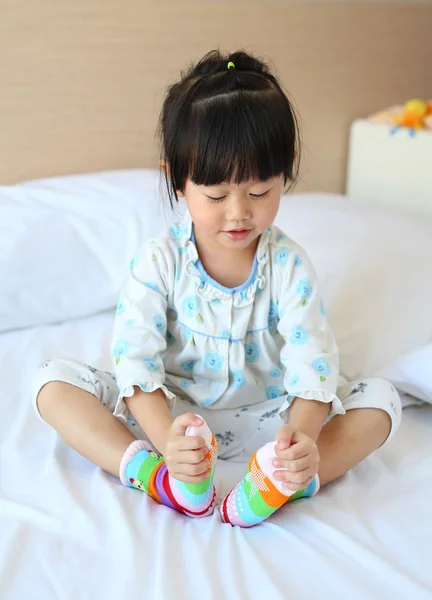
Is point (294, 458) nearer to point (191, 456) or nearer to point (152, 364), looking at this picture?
Answer: point (191, 456)

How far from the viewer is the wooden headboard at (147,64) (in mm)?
1491

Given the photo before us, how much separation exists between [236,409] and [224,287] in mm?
191

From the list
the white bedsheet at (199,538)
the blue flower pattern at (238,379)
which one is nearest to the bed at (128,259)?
the white bedsheet at (199,538)

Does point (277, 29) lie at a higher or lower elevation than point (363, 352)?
higher

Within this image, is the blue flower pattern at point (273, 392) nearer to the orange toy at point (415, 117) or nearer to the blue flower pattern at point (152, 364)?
the blue flower pattern at point (152, 364)

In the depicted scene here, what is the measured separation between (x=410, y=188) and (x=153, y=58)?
0.74m

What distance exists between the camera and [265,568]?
0.75 m

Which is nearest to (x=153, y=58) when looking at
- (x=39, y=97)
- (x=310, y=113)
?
(x=39, y=97)

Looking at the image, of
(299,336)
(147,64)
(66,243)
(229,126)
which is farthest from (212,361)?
(147,64)

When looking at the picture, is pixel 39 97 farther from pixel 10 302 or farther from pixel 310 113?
pixel 310 113

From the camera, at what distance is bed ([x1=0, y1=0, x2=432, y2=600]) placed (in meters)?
0.76

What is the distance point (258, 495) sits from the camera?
2.67ft

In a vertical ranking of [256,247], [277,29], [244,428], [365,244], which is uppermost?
[277,29]

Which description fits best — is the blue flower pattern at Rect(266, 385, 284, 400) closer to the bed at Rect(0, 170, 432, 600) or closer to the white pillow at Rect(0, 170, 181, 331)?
the bed at Rect(0, 170, 432, 600)
